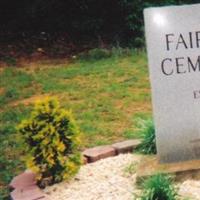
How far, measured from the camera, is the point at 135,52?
38.8ft

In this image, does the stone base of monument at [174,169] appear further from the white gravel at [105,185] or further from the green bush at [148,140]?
the green bush at [148,140]

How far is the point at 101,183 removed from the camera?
15.4ft

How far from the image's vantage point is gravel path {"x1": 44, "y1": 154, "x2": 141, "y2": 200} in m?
4.46

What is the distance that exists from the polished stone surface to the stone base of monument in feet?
0.26

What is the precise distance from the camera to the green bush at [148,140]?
Result: 5.15 metres

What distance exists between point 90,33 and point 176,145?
9.07m

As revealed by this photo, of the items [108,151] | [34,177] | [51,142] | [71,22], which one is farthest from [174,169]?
[71,22]

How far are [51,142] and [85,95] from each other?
3852 millimetres

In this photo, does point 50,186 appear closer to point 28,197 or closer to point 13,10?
point 28,197

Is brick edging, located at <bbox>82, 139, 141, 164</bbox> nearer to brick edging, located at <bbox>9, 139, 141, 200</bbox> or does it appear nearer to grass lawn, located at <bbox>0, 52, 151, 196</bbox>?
brick edging, located at <bbox>9, 139, 141, 200</bbox>

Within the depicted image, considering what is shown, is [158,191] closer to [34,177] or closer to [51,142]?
[51,142]

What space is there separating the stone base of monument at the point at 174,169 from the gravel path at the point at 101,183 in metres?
0.10

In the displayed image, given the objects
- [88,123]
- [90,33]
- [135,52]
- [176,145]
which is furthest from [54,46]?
[176,145]

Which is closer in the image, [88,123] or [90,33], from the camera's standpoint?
[88,123]
